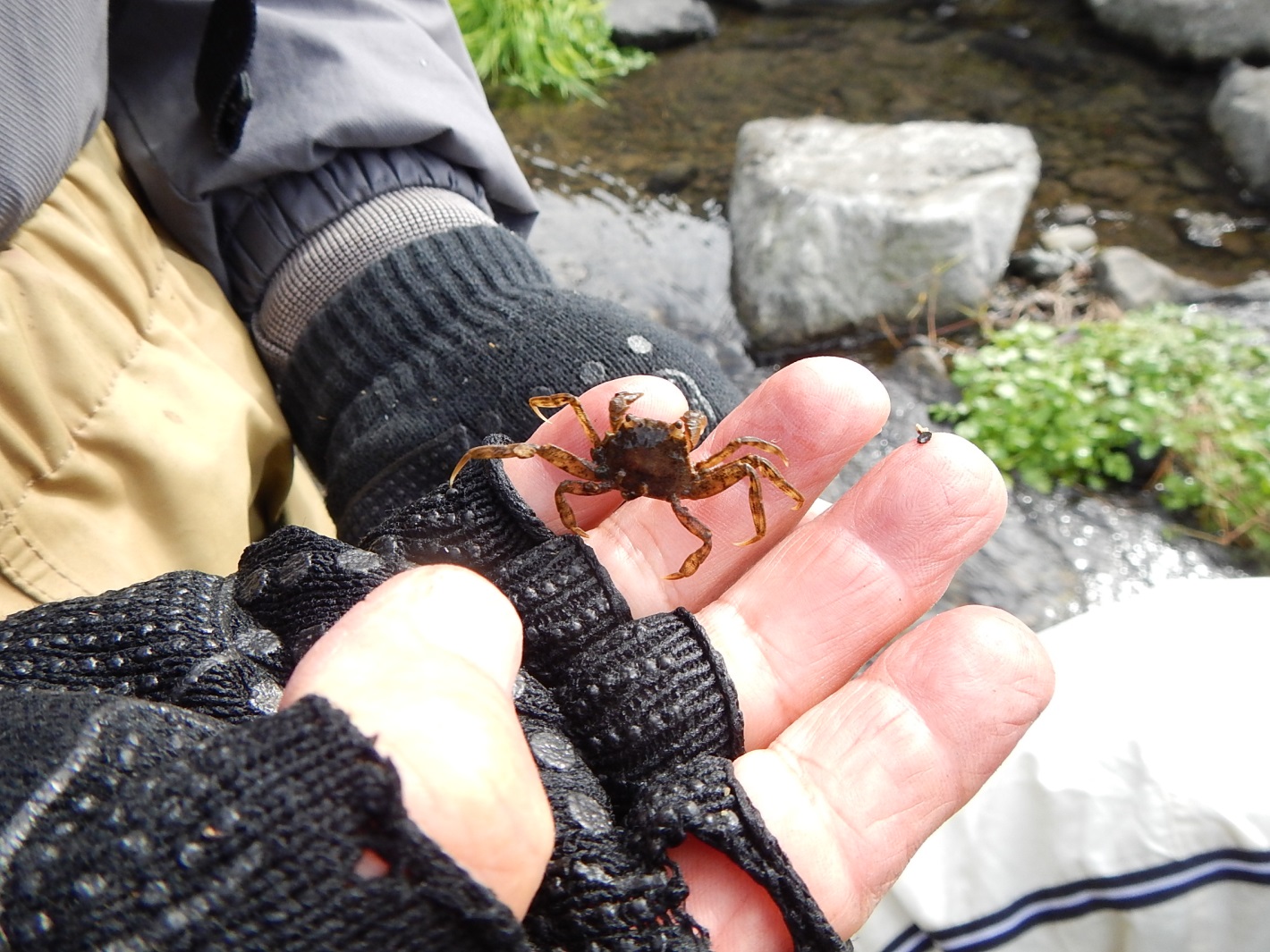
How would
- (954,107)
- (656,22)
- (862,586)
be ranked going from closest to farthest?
(862,586), (954,107), (656,22)

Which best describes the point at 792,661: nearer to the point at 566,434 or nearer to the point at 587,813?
the point at 587,813

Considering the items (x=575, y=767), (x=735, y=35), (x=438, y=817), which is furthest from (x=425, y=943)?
(x=735, y=35)

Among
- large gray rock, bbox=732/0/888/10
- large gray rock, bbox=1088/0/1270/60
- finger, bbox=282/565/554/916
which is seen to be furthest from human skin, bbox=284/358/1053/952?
large gray rock, bbox=732/0/888/10

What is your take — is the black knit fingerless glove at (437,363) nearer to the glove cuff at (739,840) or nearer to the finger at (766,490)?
the finger at (766,490)

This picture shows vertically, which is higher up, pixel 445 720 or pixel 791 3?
pixel 445 720

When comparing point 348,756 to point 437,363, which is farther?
point 437,363

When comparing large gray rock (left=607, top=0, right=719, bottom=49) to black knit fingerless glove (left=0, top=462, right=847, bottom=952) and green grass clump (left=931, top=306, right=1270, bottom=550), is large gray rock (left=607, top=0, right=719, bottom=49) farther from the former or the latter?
black knit fingerless glove (left=0, top=462, right=847, bottom=952)

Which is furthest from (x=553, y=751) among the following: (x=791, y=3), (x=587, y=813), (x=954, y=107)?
(x=791, y=3)
